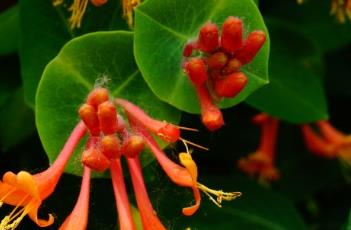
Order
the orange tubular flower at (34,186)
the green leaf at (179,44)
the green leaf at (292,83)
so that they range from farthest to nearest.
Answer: the green leaf at (292,83)
the green leaf at (179,44)
the orange tubular flower at (34,186)

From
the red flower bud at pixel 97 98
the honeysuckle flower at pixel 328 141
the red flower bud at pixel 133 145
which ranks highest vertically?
the red flower bud at pixel 97 98

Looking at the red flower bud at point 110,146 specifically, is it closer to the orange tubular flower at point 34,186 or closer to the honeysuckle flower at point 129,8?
the orange tubular flower at point 34,186

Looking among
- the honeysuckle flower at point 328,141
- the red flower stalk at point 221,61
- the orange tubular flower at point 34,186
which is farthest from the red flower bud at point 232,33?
the honeysuckle flower at point 328,141

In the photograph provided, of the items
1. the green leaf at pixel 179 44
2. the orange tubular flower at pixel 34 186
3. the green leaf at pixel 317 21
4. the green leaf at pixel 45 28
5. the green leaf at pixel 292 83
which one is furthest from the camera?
the green leaf at pixel 317 21

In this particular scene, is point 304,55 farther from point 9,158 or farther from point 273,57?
point 9,158

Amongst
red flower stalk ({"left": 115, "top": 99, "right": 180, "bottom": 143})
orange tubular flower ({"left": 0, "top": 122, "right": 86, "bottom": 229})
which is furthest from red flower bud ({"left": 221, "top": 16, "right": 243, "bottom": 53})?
orange tubular flower ({"left": 0, "top": 122, "right": 86, "bottom": 229})

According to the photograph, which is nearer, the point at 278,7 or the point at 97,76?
the point at 97,76

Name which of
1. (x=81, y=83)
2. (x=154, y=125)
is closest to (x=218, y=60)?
(x=154, y=125)

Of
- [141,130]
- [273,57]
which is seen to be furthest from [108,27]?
[273,57]
